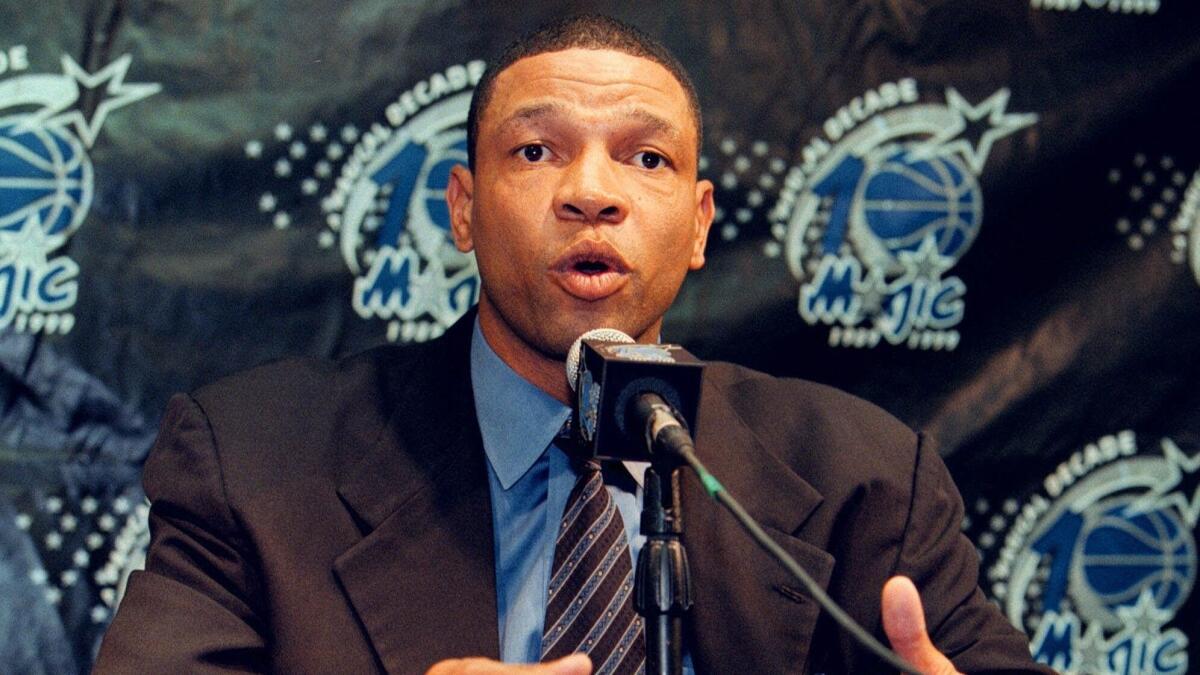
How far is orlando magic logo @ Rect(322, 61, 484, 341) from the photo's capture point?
2.12m

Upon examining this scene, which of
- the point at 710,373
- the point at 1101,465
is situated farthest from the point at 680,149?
the point at 1101,465

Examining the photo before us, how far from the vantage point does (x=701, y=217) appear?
6.65 feet

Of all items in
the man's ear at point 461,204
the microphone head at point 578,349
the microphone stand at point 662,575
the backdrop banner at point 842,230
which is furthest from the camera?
the backdrop banner at point 842,230

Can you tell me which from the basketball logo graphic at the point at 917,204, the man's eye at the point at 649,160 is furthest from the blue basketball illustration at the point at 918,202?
the man's eye at the point at 649,160

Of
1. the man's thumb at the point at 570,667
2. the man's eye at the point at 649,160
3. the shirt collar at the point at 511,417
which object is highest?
the man's eye at the point at 649,160

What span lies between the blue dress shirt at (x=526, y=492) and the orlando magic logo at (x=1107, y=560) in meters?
0.92

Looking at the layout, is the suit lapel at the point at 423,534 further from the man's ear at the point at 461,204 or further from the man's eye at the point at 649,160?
the man's eye at the point at 649,160

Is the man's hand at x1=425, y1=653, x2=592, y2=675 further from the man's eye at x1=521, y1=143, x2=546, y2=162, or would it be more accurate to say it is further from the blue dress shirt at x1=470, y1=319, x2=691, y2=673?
the man's eye at x1=521, y1=143, x2=546, y2=162

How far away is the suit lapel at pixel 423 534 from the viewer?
156cm

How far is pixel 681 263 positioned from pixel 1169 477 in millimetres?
1111

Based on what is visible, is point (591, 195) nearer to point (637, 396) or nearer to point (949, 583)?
point (637, 396)

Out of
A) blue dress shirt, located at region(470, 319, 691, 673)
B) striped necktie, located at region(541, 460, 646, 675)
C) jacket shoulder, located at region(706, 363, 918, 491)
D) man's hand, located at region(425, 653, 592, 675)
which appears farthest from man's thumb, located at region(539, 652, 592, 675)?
jacket shoulder, located at region(706, 363, 918, 491)

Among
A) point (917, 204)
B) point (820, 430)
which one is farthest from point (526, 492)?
point (917, 204)

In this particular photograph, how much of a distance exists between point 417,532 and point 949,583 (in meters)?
0.71
